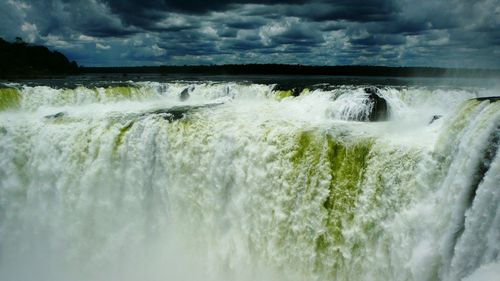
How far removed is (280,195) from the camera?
9766 millimetres

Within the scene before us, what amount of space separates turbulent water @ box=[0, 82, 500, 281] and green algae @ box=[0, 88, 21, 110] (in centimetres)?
503

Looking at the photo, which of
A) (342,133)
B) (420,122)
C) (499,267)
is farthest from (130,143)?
(499,267)

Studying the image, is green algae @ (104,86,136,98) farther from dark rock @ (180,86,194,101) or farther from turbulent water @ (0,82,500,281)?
turbulent water @ (0,82,500,281)

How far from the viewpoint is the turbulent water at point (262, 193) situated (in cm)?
714

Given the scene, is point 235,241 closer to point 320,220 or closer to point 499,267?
point 320,220

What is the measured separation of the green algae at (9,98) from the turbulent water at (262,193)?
5034 mm

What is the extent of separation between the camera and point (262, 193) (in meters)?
10.0

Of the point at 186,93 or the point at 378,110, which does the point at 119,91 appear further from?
the point at 378,110

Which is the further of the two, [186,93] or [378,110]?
[186,93]

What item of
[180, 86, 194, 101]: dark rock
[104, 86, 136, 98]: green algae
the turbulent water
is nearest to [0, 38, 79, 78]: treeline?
[104, 86, 136, 98]: green algae

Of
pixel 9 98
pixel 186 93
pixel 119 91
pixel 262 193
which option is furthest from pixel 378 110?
pixel 9 98

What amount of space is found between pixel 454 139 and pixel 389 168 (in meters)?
1.31

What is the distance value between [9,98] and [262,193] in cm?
1363

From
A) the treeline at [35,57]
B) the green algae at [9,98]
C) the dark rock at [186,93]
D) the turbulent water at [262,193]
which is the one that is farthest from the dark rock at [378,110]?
the treeline at [35,57]
